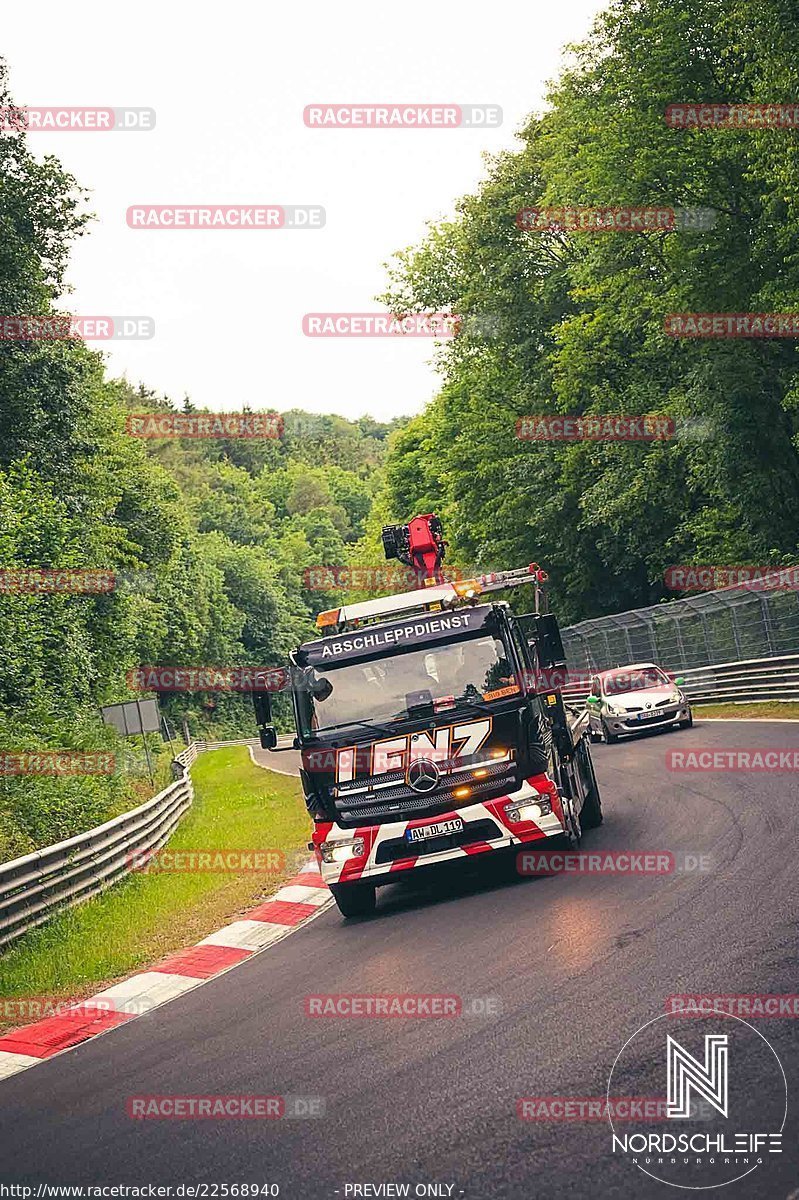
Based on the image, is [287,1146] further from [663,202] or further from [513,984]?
[663,202]

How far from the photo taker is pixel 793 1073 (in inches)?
210

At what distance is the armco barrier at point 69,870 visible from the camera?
1227 centimetres

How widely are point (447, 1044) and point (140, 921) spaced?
7.41 metres

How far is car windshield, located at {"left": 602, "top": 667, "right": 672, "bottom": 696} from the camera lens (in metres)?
27.6

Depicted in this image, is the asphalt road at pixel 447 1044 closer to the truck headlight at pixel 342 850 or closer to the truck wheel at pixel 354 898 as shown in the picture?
the truck wheel at pixel 354 898

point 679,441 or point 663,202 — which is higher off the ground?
point 663,202

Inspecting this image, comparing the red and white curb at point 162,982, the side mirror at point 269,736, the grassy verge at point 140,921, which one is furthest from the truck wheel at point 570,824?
the grassy verge at point 140,921

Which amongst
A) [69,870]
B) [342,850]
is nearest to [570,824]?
[342,850]

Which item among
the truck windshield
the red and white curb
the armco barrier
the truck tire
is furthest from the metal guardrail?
the truck windshield

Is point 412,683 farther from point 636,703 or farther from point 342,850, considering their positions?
point 636,703

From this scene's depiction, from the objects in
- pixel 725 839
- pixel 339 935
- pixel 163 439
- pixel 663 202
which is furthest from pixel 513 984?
pixel 163 439

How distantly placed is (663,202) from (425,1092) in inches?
1170

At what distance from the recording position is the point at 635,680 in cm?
2791

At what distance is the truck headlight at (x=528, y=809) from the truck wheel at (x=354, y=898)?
144cm
